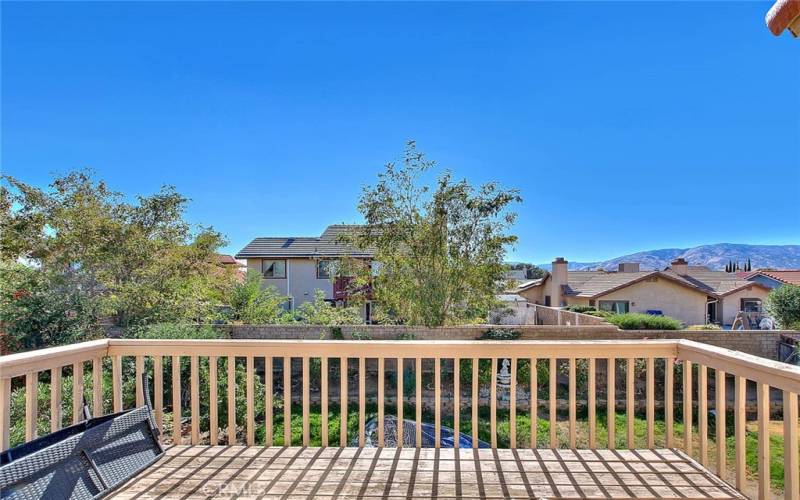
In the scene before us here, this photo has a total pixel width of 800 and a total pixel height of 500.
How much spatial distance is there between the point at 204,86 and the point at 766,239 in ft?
56.3

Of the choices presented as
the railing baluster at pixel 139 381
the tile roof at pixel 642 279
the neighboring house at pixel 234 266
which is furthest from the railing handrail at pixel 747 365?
the tile roof at pixel 642 279

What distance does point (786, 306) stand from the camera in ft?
41.6

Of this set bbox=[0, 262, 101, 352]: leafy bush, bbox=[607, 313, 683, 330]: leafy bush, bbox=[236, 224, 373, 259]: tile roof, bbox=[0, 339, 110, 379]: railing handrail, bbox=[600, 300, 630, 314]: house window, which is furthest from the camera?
bbox=[600, 300, 630, 314]: house window

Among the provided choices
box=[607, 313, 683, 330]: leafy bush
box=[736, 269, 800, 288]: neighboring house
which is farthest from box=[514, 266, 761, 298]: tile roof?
box=[607, 313, 683, 330]: leafy bush

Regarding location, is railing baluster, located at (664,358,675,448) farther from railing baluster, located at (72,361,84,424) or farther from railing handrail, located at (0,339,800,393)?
railing baluster, located at (72,361,84,424)

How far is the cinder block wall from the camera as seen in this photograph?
8.65 meters

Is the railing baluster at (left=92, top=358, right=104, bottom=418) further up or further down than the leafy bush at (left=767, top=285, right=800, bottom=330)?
further up

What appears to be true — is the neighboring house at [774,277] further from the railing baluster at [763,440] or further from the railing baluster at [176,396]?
the railing baluster at [176,396]

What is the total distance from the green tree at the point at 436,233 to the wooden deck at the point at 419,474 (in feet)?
21.9

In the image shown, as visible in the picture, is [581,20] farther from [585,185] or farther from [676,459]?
[585,185]

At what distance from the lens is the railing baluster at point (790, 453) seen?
5.45 ft

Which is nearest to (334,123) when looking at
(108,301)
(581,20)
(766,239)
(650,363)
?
(581,20)

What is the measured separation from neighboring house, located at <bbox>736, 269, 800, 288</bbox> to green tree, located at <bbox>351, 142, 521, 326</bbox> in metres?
18.9

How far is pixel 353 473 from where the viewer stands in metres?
2.07
